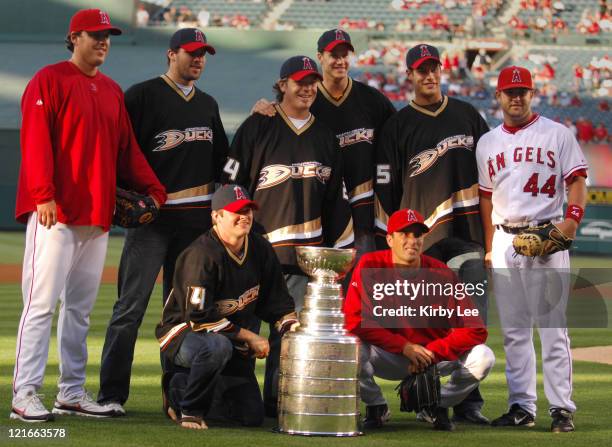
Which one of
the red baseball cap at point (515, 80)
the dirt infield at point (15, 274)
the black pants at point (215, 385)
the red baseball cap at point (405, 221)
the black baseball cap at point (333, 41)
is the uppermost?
the black baseball cap at point (333, 41)

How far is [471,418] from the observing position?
6207 millimetres

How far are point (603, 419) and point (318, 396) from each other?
175 centimetres

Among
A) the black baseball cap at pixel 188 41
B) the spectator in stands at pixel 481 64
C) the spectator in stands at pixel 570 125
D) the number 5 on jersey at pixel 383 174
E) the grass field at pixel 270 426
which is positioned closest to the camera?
the grass field at pixel 270 426

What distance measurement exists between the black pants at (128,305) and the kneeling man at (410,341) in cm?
113

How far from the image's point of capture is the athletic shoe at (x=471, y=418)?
6.16 m

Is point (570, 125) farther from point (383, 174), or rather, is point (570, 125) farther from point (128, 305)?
point (128, 305)

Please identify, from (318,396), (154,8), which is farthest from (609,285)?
(154,8)

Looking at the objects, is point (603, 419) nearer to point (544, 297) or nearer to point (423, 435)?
point (544, 297)

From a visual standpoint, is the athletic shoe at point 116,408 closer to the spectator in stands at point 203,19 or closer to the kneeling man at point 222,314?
the kneeling man at point 222,314

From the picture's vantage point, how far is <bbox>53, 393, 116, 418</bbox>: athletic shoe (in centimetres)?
599

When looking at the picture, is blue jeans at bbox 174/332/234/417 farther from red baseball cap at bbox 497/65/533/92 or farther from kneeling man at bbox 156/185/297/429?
red baseball cap at bbox 497/65/533/92

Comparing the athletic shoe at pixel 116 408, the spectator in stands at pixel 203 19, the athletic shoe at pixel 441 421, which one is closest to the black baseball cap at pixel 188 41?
the athletic shoe at pixel 116 408

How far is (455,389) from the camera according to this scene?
5.94 m
